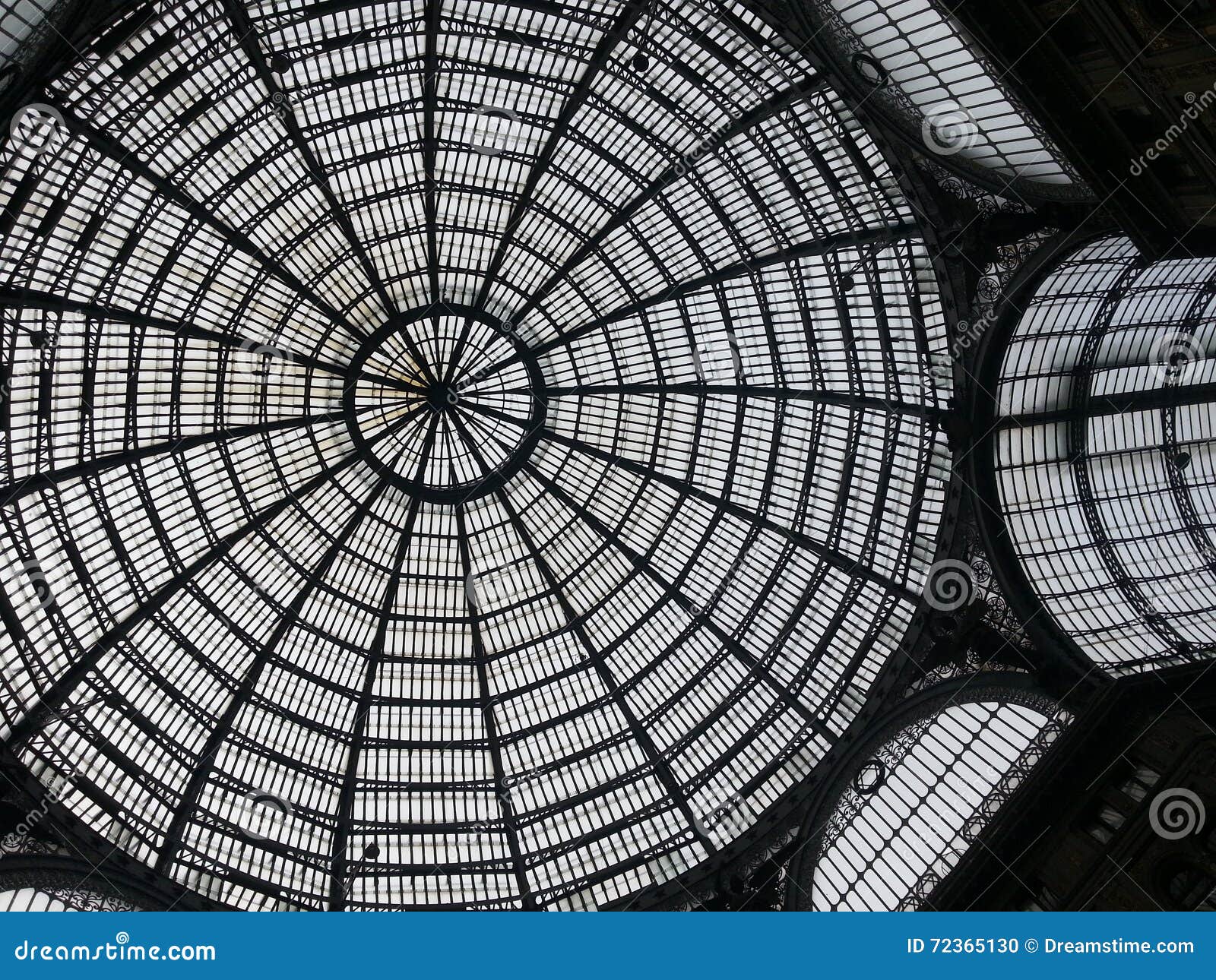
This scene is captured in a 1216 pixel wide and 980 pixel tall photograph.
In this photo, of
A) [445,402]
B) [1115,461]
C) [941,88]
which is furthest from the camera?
[445,402]

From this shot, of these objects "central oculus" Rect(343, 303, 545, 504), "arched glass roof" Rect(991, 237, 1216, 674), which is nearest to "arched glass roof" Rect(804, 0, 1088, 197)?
"arched glass roof" Rect(991, 237, 1216, 674)

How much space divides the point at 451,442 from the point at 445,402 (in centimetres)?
167

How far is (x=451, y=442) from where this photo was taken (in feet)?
114

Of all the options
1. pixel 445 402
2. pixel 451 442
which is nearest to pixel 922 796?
pixel 451 442

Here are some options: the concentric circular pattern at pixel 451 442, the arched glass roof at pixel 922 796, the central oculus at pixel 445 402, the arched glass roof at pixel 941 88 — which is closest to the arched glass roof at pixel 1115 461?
the concentric circular pattern at pixel 451 442

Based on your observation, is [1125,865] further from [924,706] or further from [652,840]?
[652,840]

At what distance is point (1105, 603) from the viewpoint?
81.9 ft

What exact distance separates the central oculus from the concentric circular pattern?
15 centimetres

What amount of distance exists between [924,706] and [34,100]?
2839 cm

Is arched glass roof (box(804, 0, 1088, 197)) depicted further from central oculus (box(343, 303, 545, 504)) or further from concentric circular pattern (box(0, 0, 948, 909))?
central oculus (box(343, 303, 545, 504))

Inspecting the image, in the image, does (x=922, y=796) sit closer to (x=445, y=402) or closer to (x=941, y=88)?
(x=941, y=88)

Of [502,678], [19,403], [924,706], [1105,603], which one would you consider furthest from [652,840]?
[19,403]

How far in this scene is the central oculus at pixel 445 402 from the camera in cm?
3372

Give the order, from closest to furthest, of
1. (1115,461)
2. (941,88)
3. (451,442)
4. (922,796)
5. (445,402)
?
(941,88)
(1115,461)
(922,796)
(445,402)
(451,442)
